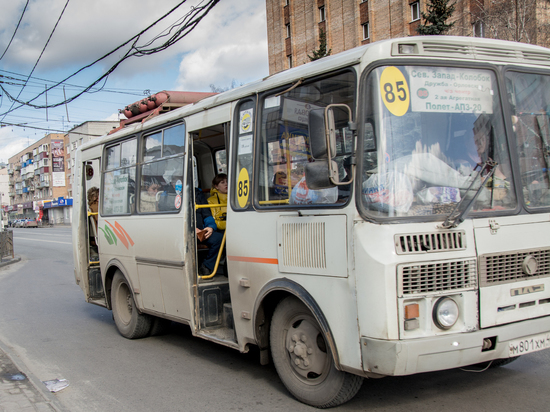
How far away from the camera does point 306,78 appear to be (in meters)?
4.16

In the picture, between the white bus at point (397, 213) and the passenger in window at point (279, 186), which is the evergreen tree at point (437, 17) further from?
the passenger in window at point (279, 186)

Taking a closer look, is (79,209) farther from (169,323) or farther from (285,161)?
(285,161)

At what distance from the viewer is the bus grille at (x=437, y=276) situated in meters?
3.47

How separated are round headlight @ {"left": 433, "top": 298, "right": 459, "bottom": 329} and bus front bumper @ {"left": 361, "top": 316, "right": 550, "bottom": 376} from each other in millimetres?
82

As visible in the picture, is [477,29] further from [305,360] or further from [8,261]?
[305,360]

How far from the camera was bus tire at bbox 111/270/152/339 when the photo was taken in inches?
278

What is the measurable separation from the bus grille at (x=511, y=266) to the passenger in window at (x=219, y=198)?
3102 mm

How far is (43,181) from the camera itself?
101875 millimetres

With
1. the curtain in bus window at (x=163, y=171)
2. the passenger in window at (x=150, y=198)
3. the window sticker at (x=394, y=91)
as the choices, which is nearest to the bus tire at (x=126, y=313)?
the passenger in window at (x=150, y=198)

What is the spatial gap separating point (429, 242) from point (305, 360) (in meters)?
1.47

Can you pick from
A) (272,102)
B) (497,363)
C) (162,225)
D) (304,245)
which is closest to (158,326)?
(162,225)

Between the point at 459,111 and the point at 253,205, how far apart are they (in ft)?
6.32

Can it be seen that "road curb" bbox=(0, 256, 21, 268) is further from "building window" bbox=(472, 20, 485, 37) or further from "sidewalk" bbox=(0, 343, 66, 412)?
"building window" bbox=(472, 20, 485, 37)

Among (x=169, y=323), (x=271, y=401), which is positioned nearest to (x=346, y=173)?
(x=271, y=401)
